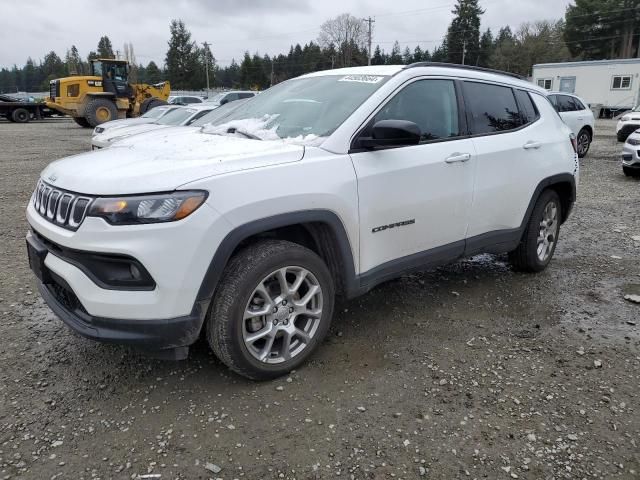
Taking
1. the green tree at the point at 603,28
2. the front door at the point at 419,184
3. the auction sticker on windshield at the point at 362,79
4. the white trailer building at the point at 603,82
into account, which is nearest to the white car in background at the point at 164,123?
the auction sticker on windshield at the point at 362,79

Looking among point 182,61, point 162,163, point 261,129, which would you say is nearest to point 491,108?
point 261,129

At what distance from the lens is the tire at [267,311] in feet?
8.78

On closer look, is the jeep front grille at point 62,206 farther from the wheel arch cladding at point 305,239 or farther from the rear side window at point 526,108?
the rear side window at point 526,108

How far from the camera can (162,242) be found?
2400 mm

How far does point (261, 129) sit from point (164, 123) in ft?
27.7

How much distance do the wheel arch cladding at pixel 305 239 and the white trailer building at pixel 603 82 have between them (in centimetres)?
3887

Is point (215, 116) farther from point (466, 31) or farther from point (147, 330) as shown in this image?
point (466, 31)

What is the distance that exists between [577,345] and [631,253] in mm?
2678

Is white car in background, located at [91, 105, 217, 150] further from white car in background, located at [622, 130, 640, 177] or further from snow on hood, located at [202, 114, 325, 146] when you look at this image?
white car in background, located at [622, 130, 640, 177]

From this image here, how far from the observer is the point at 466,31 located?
74250 millimetres

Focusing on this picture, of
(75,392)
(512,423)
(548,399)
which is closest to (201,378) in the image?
(75,392)

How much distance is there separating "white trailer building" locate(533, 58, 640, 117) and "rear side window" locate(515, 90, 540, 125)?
3652cm

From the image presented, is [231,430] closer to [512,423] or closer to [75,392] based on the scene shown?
[75,392]

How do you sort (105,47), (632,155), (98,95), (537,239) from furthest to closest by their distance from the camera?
(105,47) < (98,95) < (632,155) < (537,239)
